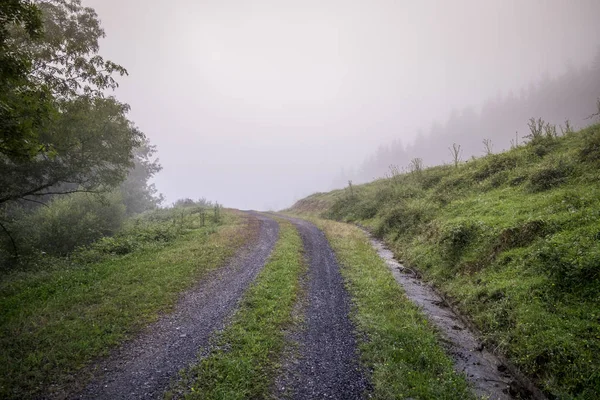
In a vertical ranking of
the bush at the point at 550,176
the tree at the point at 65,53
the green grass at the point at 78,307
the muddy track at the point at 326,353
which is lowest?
the muddy track at the point at 326,353

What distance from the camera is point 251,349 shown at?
7863mm

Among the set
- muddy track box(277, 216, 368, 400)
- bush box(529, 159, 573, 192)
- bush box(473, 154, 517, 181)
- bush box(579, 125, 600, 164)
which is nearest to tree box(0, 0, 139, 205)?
muddy track box(277, 216, 368, 400)

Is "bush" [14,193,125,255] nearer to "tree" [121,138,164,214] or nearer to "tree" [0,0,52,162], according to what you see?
"tree" [0,0,52,162]

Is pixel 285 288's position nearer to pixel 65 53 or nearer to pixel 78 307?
pixel 78 307

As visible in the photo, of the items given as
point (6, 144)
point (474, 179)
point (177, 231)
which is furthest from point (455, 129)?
point (6, 144)

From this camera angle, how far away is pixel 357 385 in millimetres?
6719

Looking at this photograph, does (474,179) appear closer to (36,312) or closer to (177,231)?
(177,231)

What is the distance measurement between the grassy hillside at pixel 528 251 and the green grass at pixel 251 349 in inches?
260

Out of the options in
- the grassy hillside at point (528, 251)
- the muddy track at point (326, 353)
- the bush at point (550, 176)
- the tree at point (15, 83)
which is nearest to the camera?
the muddy track at point (326, 353)

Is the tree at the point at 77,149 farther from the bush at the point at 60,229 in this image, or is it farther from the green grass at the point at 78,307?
the green grass at the point at 78,307

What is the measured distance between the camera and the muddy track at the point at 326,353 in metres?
6.59

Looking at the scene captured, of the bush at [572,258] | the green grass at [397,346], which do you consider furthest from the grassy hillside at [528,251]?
the green grass at [397,346]

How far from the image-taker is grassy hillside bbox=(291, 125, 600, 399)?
6.90m

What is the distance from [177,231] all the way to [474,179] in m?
24.8
